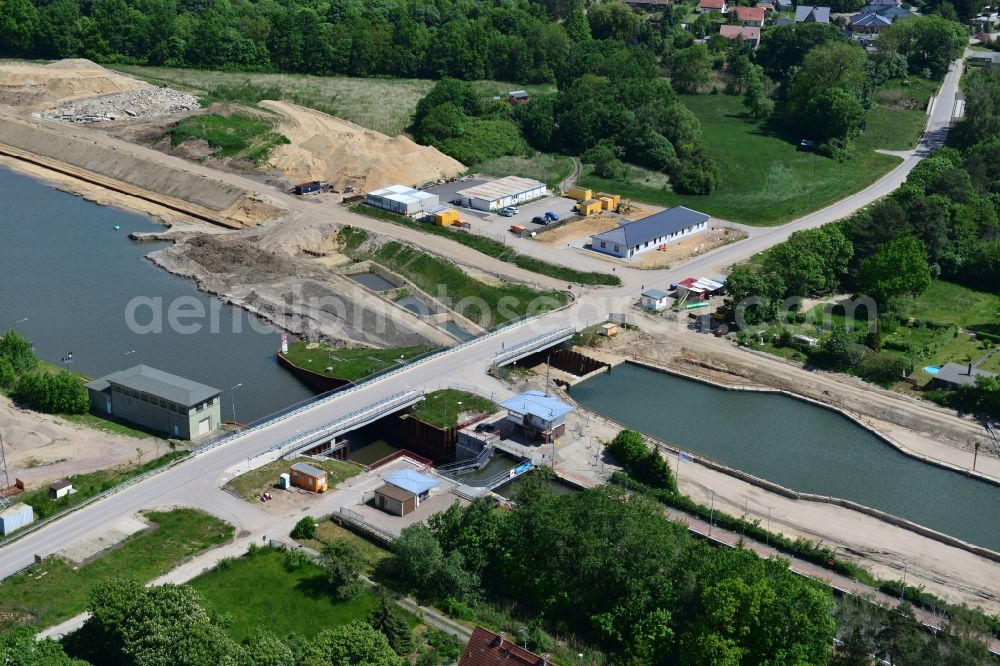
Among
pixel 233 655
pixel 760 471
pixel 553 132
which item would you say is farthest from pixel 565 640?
pixel 553 132

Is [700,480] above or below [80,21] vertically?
below

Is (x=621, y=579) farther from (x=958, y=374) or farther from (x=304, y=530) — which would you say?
(x=958, y=374)

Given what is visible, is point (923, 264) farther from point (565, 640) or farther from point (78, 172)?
point (78, 172)

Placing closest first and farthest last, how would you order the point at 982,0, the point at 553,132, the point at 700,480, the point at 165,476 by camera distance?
1. the point at 165,476
2. the point at 700,480
3. the point at 553,132
4. the point at 982,0

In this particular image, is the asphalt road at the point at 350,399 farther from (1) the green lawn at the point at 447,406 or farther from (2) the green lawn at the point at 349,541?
(2) the green lawn at the point at 349,541

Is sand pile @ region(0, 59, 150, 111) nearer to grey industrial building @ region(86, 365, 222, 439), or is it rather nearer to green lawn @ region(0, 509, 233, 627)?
grey industrial building @ region(86, 365, 222, 439)

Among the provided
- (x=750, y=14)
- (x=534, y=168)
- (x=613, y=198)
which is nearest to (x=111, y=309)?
(x=613, y=198)

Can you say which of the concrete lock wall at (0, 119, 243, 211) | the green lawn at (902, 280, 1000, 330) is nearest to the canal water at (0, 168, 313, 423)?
the concrete lock wall at (0, 119, 243, 211)
